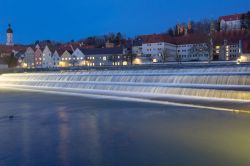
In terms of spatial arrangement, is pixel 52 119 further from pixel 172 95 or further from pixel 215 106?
pixel 172 95

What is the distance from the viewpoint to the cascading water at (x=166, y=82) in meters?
22.5

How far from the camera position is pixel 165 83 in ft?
91.2

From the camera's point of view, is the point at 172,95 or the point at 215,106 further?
the point at 172,95

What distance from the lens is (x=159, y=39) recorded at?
274ft

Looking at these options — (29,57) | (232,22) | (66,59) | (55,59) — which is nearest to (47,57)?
(55,59)

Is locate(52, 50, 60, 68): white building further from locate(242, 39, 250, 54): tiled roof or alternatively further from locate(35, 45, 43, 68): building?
locate(242, 39, 250, 54): tiled roof

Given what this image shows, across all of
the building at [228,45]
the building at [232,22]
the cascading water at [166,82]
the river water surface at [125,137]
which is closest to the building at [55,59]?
the building at [228,45]

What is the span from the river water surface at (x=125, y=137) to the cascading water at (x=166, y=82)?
12.7 ft

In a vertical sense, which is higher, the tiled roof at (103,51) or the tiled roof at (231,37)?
the tiled roof at (231,37)

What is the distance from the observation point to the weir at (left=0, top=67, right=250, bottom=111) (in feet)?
73.4

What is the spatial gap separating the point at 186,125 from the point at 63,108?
8.37m

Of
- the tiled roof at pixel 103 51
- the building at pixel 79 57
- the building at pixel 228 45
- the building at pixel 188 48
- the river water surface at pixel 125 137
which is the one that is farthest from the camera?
the building at pixel 79 57

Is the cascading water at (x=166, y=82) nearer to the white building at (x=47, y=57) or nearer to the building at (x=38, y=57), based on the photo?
the white building at (x=47, y=57)

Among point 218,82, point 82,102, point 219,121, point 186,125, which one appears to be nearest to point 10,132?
point 186,125
